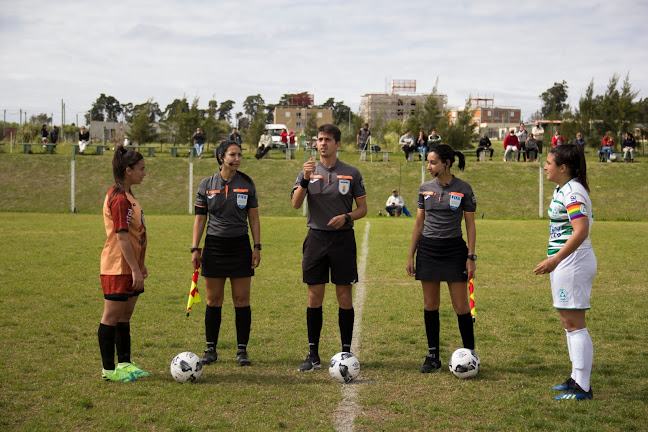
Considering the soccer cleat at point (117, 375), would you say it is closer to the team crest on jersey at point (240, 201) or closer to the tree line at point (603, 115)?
the team crest on jersey at point (240, 201)

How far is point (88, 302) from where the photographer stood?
382 inches

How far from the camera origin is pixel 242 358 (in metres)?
6.67

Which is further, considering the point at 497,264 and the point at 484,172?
the point at 484,172

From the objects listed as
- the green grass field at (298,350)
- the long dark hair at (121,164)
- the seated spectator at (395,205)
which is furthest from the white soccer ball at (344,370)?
the seated spectator at (395,205)

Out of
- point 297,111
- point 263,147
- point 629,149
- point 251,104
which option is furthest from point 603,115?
point 251,104

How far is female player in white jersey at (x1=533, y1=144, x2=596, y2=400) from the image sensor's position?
17.4 feet

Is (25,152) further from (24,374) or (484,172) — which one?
(24,374)

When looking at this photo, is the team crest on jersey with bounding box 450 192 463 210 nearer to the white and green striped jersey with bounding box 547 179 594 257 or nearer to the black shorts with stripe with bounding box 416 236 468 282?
the black shorts with stripe with bounding box 416 236 468 282

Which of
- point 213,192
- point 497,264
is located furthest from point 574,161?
point 497,264

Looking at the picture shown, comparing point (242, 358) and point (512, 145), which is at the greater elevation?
point (512, 145)

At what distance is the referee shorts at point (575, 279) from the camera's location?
17.6 ft

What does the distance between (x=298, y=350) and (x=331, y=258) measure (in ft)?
4.14

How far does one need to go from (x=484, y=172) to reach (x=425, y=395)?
30.4 m

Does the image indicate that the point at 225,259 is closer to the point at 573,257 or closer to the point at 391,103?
the point at 573,257
